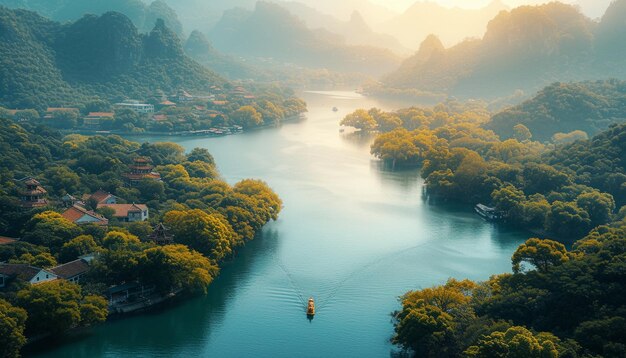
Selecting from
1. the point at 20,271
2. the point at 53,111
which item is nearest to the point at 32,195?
the point at 20,271

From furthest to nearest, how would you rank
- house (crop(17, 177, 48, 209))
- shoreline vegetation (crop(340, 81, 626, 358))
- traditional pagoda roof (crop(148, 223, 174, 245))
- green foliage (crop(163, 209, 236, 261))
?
house (crop(17, 177, 48, 209))
green foliage (crop(163, 209, 236, 261))
traditional pagoda roof (crop(148, 223, 174, 245))
shoreline vegetation (crop(340, 81, 626, 358))

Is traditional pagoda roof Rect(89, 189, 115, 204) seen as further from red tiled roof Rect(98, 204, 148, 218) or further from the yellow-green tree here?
the yellow-green tree

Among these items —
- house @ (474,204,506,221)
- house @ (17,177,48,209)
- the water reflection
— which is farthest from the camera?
house @ (474,204,506,221)

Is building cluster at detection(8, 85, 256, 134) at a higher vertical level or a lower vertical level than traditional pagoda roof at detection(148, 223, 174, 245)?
higher

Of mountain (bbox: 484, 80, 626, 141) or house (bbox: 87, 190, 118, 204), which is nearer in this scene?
house (bbox: 87, 190, 118, 204)

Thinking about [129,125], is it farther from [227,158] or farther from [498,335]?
[498,335]

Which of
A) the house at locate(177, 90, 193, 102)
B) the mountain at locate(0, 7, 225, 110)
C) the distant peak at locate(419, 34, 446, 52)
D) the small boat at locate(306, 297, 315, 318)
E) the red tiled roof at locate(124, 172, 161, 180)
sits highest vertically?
the distant peak at locate(419, 34, 446, 52)

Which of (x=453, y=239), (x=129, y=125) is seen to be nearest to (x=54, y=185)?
(x=453, y=239)

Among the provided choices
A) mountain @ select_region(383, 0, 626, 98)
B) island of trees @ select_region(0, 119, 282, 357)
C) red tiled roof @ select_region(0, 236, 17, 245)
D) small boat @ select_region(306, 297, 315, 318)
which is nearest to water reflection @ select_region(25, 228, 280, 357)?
island of trees @ select_region(0, 119, 282, 357)
